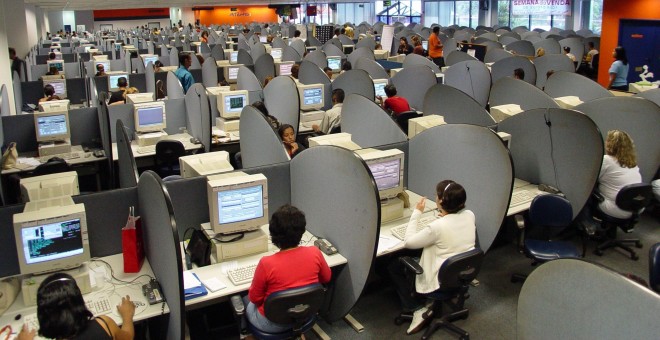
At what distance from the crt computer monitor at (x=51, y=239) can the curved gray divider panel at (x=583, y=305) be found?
2.21 metres

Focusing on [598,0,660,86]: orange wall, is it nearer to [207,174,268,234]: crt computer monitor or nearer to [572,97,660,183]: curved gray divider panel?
[572,97,660,183]: curved gray divider panel

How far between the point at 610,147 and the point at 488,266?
1.27m

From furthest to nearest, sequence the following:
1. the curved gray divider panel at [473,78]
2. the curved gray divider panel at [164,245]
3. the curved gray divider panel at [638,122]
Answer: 1. the curved gray divider panel at [473,78]
2. the curved gray divider panel at [638,122]
3. the curved gray divider panel at [164,245]

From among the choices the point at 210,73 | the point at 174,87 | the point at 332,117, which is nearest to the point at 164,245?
the point at 332,117

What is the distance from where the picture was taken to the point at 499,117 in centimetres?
532

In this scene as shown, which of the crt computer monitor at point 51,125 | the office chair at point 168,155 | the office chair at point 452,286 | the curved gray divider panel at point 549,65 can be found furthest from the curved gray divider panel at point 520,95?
the crt computer monitor at point 51,125

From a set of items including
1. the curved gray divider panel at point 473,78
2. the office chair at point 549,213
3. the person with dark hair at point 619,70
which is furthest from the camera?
the person with dark hair at point 619,70

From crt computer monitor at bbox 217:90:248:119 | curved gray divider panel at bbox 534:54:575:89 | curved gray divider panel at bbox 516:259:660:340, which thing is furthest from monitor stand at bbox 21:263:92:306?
curved gray divider panel at bbox 534:54:575:89

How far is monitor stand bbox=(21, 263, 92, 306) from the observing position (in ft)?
9.36

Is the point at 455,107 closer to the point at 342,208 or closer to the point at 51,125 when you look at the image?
the point at 342,208

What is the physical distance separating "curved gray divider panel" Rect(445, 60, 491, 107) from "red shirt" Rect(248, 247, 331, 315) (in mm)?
5486

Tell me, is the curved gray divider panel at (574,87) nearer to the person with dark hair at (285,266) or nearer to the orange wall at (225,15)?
the person with dark hair at (285,266)

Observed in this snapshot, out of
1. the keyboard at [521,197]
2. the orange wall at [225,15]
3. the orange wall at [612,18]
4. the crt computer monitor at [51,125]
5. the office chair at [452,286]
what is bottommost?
the office chair at [452,286]

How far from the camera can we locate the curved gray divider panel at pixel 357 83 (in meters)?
7.07
